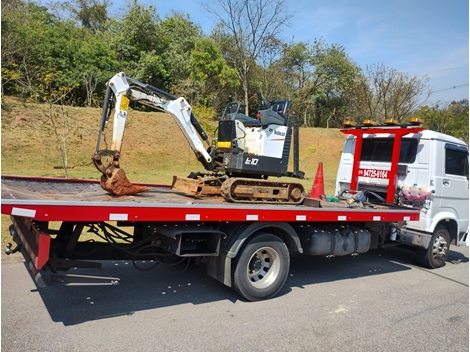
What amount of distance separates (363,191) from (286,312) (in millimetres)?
4096

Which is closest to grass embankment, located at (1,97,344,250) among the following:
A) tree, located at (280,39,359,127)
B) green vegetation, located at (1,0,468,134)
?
green vegetation, located at (1,0,468,134)

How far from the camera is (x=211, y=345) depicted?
3.93 metres

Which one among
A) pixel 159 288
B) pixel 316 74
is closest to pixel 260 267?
pixel 159 288

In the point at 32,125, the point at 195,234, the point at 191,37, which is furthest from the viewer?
the point at 191,37

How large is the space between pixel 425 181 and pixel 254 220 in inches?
157

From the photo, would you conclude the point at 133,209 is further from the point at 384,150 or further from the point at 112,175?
the point at 384,150

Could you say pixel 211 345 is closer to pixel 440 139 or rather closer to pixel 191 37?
pixel 440 139

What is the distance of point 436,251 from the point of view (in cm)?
750

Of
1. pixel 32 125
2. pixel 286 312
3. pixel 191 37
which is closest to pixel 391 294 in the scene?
pixel 286 312

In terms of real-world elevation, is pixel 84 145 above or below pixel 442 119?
below

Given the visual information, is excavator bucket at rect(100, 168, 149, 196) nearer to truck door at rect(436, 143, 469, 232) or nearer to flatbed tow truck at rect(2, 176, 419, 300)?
flatbed tow truck at rect(2, 176, 419, 300)

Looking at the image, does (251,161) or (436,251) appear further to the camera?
(436,251)

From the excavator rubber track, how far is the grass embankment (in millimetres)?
10724

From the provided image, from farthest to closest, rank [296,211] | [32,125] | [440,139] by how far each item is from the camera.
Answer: [32,125] → [440,139] → [296,211]
